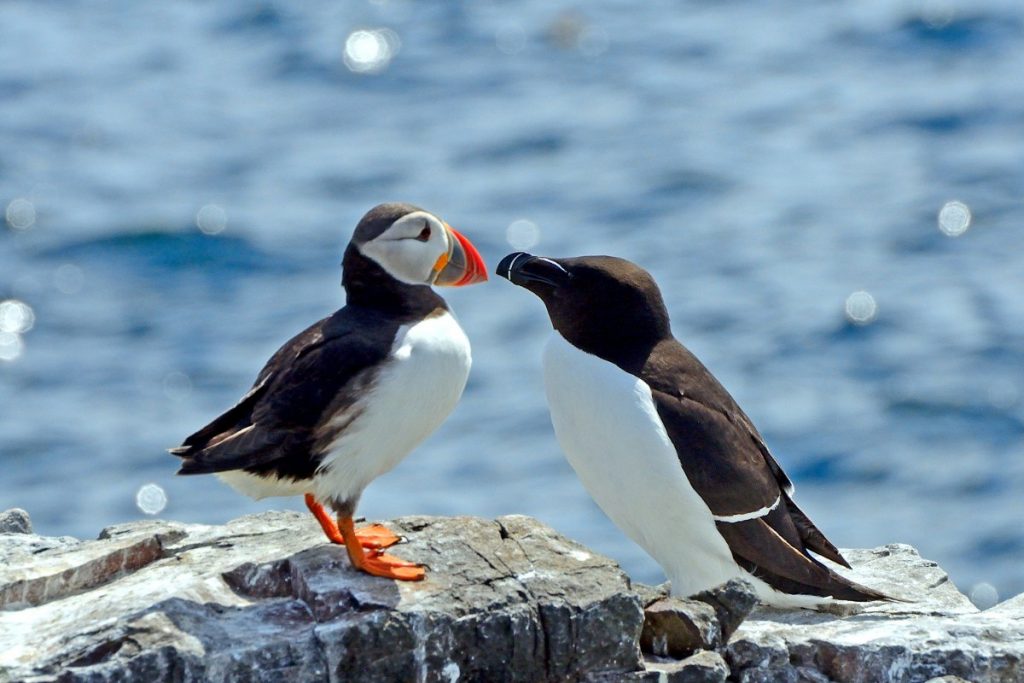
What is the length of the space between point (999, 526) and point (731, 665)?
10961 mm

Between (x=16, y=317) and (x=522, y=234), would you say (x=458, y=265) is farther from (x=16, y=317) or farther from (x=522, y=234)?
(x=16, y=317)

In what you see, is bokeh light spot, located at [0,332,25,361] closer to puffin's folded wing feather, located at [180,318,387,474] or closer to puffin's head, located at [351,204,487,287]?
puffin's head, located at [351,204,487,287]

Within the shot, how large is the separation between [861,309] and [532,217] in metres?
4.28

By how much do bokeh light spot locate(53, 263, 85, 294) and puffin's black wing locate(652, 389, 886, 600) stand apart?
15.6m

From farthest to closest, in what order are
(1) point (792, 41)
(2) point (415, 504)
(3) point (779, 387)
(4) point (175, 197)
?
(1) point (792, 41) → (4) point (175, 197) → (3) point (779, 387) → (2) point (415, 504)

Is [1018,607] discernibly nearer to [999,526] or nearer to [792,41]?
[999,526]

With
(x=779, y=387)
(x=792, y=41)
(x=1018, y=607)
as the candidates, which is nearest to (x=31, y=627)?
(x=1018, y=607)

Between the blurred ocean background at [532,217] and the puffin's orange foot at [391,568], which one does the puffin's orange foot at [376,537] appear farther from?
the blurred ocean background at [532,217]

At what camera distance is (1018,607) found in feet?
23.7

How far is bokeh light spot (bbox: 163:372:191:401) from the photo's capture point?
Answer: 18953 millimetres

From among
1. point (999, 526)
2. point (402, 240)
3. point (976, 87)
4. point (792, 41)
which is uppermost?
point (792, 41)

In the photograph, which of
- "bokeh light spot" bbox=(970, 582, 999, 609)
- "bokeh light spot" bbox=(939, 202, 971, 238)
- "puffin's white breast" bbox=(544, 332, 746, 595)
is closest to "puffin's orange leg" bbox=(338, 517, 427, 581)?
"puffin's white breast" bbox=(544, 332, 746, 595)

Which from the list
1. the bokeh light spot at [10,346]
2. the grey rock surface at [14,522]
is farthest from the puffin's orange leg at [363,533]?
the bokeh light spot at [10,346]

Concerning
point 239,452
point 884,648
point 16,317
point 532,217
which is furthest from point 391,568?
point 16,317
